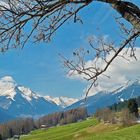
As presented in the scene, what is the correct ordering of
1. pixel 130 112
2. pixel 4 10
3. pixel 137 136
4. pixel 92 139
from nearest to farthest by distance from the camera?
pixel 4 10 → pixel 137 136 → pixel 92 139 → pixel 130 112

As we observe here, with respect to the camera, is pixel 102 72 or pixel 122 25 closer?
pixel 102 72

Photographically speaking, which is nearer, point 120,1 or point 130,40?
point 120,1

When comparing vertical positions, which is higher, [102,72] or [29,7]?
[29,7]

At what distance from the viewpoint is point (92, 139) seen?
1245 inches

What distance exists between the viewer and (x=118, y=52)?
28.9ft

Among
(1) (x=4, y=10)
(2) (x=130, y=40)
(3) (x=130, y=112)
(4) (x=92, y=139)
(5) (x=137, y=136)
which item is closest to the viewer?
(1) (x=4, y=10)

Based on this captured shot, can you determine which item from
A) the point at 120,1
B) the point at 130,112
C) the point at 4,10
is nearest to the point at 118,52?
the point at 120,1

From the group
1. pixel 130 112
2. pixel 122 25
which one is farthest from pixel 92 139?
pixel 130 112

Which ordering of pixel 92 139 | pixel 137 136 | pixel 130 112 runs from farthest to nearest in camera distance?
pixel 130 112, pixel 92 139, pixel 137 136

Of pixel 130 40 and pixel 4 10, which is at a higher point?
pixel 4 10

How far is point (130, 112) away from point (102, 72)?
15101 cm

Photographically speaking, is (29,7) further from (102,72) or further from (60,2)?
(102,72)

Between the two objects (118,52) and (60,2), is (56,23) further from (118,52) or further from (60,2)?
(118,52)

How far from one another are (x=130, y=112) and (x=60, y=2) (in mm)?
151520
